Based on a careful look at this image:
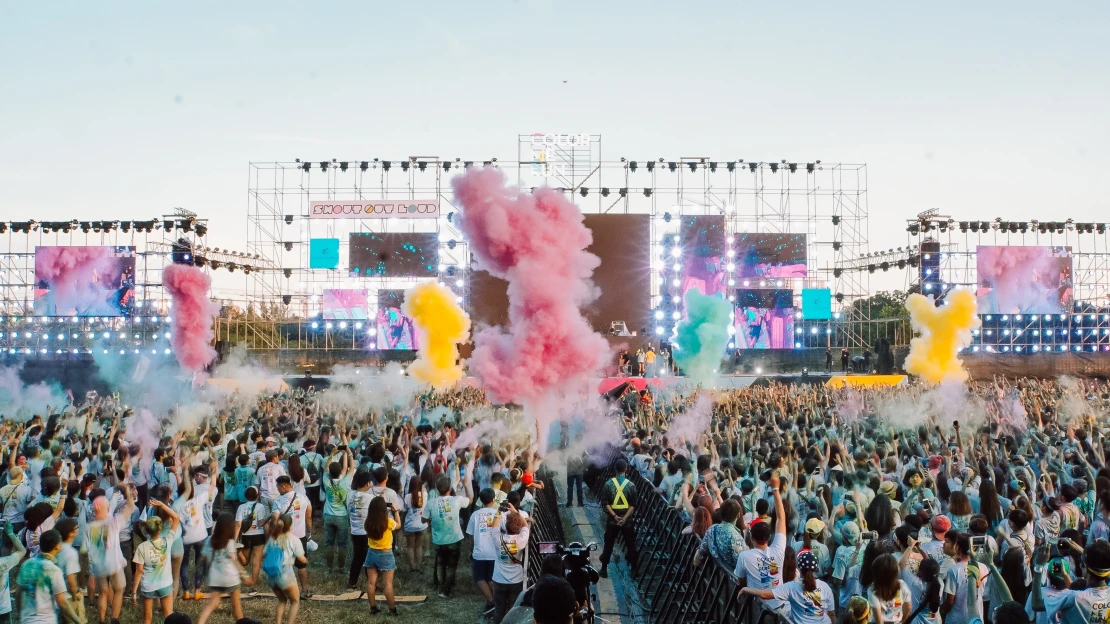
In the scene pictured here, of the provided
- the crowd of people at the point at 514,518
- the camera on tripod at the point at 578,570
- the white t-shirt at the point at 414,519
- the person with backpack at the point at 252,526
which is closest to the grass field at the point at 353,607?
the crowd of people at the point at 514,518

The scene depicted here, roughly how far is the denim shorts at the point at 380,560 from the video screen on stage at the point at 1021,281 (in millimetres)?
34692

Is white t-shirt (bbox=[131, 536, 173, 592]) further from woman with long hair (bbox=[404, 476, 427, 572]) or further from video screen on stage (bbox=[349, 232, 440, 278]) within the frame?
video screen on stage (bbox=[349, 232, 440, 278])

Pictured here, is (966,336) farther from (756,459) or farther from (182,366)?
(182,366)

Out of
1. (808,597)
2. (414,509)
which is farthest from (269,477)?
(808,597)

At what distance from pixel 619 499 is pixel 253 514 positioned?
A: 3908 mm

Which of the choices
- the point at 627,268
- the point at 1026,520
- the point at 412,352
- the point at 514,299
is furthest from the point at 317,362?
the point at 1026,520

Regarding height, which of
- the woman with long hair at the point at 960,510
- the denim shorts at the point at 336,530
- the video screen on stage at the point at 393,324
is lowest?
the denim shorts at the point at 336,530

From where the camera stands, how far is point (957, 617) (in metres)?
5.91

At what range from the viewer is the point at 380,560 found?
347 inches

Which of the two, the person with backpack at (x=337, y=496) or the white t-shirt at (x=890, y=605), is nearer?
the white t-shirt at (x=890, y=605)

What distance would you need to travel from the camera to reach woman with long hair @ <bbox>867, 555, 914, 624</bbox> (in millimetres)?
5285

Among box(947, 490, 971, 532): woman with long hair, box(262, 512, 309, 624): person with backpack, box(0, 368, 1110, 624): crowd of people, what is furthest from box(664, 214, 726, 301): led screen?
box(262, 512, 309, 624): person with backpack

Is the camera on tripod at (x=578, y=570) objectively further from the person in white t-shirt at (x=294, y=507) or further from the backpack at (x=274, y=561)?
the person in white t-shirt at (x=294, y=507)

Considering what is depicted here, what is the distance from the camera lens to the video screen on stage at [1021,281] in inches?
1489
